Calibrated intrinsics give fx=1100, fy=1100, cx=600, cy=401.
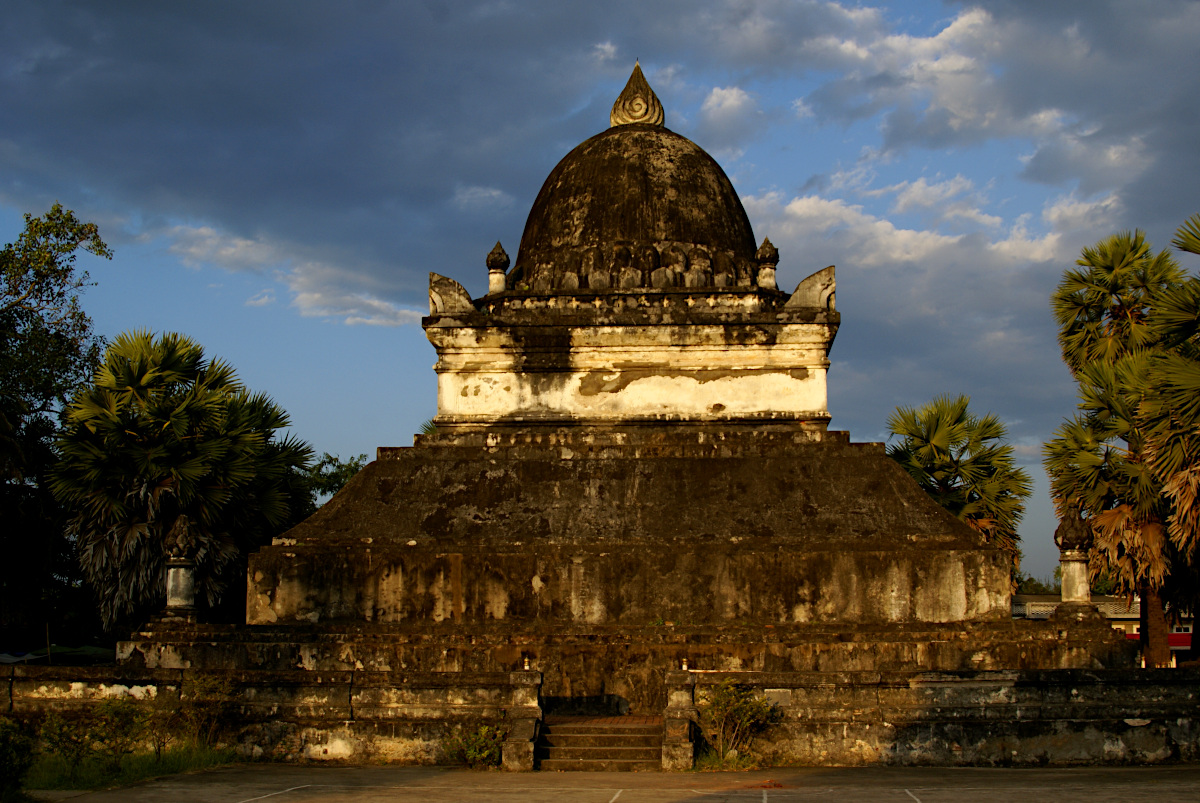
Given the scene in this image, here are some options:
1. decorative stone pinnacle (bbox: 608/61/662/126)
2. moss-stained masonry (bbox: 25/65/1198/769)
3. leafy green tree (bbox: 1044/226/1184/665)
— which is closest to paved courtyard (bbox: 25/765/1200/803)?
moss-stained masonry (bbox: 25/65/1198/769)

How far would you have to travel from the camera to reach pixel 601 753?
1224 centimetres

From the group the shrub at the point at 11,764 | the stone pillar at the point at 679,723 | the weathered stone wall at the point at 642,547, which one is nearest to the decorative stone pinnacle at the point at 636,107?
the weathered stone wall at the point at 642,547

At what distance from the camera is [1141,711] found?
12453 mm

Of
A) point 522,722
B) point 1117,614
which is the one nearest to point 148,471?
point 522,722

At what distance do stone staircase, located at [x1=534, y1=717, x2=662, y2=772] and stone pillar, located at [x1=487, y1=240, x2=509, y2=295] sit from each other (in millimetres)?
8975

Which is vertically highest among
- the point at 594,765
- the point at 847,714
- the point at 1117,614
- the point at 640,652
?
the point at 640,652

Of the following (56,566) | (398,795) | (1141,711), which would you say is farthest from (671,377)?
(56,566)

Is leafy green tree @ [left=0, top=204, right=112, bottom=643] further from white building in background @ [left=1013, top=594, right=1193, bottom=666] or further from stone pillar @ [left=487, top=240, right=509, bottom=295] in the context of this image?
white building in background @ [left=1013, top=594, right=1193, bottom=666]

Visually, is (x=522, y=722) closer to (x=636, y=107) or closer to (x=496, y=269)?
(x=496, y=269)

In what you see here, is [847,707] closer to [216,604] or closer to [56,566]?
[216,604]

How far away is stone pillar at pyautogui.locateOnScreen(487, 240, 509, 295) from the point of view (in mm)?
19766

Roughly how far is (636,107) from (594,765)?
1445 cm

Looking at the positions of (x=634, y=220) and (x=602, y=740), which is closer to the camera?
(x=602, y=740)

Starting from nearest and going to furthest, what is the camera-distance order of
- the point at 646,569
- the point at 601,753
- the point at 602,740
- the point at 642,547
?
the point at 601,753, the point at 602,740, the point at 646,569, the point at 642,547
